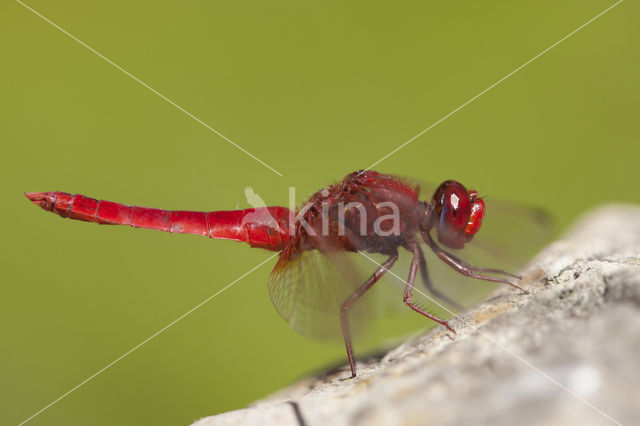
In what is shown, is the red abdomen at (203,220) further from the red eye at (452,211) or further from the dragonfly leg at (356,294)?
the red eye at (452,211)

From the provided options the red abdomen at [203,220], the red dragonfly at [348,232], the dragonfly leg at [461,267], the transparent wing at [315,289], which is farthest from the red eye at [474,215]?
the red abdomen at [203,220]

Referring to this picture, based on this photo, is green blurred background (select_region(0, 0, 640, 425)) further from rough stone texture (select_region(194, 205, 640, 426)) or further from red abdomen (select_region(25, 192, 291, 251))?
rough stone texture (select_region(194, 205, 640, 426))

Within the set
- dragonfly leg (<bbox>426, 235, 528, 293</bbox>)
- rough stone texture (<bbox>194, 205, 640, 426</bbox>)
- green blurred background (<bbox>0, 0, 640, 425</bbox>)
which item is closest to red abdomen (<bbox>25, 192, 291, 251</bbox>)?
dragonfly leg (<bbox>426, 235, 528, 293</bbox>)

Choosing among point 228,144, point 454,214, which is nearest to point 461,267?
point 454,214

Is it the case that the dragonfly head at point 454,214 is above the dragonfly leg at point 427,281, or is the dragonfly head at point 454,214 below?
above

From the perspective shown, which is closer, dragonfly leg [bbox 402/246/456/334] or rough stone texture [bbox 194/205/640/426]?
rough stone texture [bbox 194/205/640/426]

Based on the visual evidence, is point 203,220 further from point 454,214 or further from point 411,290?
point 454,214
